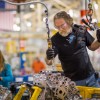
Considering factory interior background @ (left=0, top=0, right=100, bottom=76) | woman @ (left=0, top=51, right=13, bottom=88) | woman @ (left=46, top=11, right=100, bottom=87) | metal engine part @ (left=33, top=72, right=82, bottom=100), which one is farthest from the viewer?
factory interior background @ (left=0, top=0, right=100, bottom=76)

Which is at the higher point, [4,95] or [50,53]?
[50,53]

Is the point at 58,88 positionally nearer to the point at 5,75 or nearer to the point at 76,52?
the point at 76,52

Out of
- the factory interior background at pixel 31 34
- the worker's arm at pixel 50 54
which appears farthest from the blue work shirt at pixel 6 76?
the factory interior background at pixel 31 34

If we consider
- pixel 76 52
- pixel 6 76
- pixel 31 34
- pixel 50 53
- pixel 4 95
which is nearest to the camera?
pixel 4 95

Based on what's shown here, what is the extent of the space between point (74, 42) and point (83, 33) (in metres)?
0.16

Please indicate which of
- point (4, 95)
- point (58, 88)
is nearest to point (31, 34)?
point (4, 95)

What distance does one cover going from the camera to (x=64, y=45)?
4215 millimetres

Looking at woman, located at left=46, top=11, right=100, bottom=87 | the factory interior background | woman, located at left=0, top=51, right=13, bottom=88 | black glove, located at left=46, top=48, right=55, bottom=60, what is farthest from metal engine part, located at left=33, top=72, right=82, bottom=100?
the factory interior background

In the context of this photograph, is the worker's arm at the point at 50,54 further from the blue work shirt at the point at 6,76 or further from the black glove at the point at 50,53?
the blue work shirt at the point at 6,76

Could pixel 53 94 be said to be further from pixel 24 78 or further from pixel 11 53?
pixel 11 53

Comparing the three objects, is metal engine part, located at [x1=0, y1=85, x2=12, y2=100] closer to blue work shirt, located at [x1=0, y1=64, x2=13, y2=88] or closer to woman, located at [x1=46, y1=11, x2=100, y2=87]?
woman, located at [x1=46, y1=11, x2=100, y2=87]

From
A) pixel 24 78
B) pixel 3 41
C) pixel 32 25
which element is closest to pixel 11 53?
pixel 3 41

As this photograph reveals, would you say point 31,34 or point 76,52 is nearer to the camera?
point 76,52

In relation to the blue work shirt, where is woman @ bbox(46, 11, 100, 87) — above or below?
above
